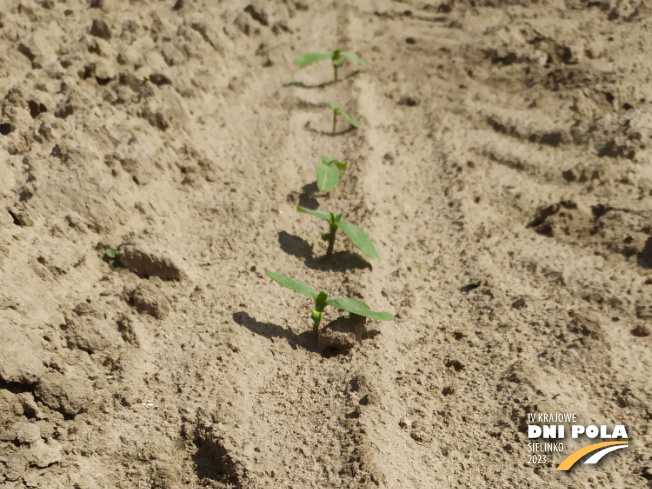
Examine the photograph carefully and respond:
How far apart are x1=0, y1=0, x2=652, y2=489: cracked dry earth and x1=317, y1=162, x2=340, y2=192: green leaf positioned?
0.42 feet

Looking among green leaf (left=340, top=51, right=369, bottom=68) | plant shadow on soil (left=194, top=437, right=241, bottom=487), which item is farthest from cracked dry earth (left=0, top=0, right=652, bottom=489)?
green leaf (left=340, top=51, right=369, bottom=68)

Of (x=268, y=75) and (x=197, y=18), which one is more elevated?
(x=197, y=18)

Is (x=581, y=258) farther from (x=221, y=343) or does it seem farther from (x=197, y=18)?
(x=197, y=18)

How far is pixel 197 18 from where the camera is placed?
3510mm

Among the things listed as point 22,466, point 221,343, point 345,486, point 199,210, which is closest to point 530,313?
point 345,486

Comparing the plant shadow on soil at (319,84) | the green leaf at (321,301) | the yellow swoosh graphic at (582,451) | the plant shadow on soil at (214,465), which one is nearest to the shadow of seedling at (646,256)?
the yellow swoosh graphic at (582,451)

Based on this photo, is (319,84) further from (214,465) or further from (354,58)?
(214,465)

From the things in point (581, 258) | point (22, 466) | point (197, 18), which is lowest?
point (22, 466)

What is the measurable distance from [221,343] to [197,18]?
→ 2.45m

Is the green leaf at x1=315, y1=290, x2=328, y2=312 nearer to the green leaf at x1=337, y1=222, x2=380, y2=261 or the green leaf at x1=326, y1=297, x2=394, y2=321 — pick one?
the green leaf at x1=326, y1=297, x2=394, y2=321

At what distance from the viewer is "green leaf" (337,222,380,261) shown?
226cm

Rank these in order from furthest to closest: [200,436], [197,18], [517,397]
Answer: [197,18] < [517,397] < [200,436]

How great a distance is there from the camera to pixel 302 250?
8.19 feet

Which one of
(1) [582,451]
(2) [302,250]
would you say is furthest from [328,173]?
(1) [582,451]
